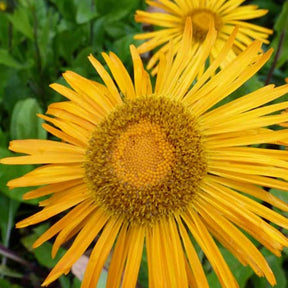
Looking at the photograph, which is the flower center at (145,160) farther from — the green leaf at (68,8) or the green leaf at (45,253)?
Result: the green leaf at (68,8)

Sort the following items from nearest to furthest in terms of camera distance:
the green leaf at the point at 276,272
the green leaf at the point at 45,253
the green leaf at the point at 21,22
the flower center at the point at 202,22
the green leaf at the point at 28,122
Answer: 1. the green leaf at the point at 276,272
2. the green leaf at the point at 45,253
3. the green leaf at the point at 28,122
4. the flower center at the point at 202,22
5. the green leaf at the point at 21,22

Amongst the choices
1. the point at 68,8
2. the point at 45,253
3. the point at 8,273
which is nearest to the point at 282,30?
the point at 68,8

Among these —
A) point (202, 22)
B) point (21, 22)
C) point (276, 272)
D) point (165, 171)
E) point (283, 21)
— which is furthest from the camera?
point (21, 22)

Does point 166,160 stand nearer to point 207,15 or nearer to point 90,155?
point 90,155

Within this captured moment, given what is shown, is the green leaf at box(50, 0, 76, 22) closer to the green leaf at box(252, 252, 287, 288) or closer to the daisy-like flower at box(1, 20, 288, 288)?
the daisy-like flower at box(1, 20, 288, 288)

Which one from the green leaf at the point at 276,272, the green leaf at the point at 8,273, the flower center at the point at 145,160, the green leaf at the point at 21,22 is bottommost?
the green leaf at the point at 276,272

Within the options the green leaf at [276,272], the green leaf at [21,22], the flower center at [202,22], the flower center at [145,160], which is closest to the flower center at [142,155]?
the flower center at [145,160]

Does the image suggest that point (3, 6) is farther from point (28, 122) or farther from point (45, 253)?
point (45, 253)
